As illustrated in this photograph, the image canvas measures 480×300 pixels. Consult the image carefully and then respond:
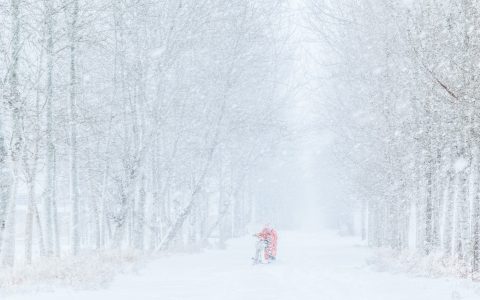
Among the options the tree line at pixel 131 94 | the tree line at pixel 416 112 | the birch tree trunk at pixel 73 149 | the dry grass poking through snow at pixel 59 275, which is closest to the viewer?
the dry grass poking through snow at pixel 59 275

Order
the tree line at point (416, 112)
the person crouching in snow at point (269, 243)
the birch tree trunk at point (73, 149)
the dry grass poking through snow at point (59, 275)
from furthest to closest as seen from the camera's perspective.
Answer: the person crouching in snow at point (269, 243) < the birch tree trunk at point (73, 149) < the tree line at point (416, 112) < the dry grass poking through snow at point (59, 275)

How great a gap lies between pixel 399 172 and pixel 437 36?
7283 millimetres

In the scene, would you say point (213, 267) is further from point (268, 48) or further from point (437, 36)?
point (268, 48)

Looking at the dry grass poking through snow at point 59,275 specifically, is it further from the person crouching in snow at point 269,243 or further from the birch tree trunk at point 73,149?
the person crouching in snow at point 269,243

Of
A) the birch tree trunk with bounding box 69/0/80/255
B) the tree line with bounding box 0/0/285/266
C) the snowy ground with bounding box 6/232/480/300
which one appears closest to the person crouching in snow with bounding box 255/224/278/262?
the snowy ground with bounding box 6/232/480/300

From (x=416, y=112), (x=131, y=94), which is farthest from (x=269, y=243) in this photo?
(x=131, y=94)

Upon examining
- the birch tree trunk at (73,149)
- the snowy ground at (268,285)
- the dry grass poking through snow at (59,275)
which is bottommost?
the snowy ground at (268,285)

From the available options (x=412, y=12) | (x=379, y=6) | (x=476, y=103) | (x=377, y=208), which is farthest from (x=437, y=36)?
(x=377, y=208)

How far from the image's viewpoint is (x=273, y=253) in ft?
71.7

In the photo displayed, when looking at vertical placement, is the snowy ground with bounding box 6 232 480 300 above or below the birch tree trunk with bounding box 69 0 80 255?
below

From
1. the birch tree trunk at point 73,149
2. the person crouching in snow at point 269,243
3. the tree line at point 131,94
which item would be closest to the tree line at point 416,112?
the tree line at point 131,94

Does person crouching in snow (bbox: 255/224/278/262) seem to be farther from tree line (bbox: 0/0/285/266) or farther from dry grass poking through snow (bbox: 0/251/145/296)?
dry grass poking through snow (bbox: 0/251/145/296)

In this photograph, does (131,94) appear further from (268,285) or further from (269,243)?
(268,285)

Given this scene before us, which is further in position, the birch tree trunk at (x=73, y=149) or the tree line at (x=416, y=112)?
the birch tree trunk at (x=73, y=149)
